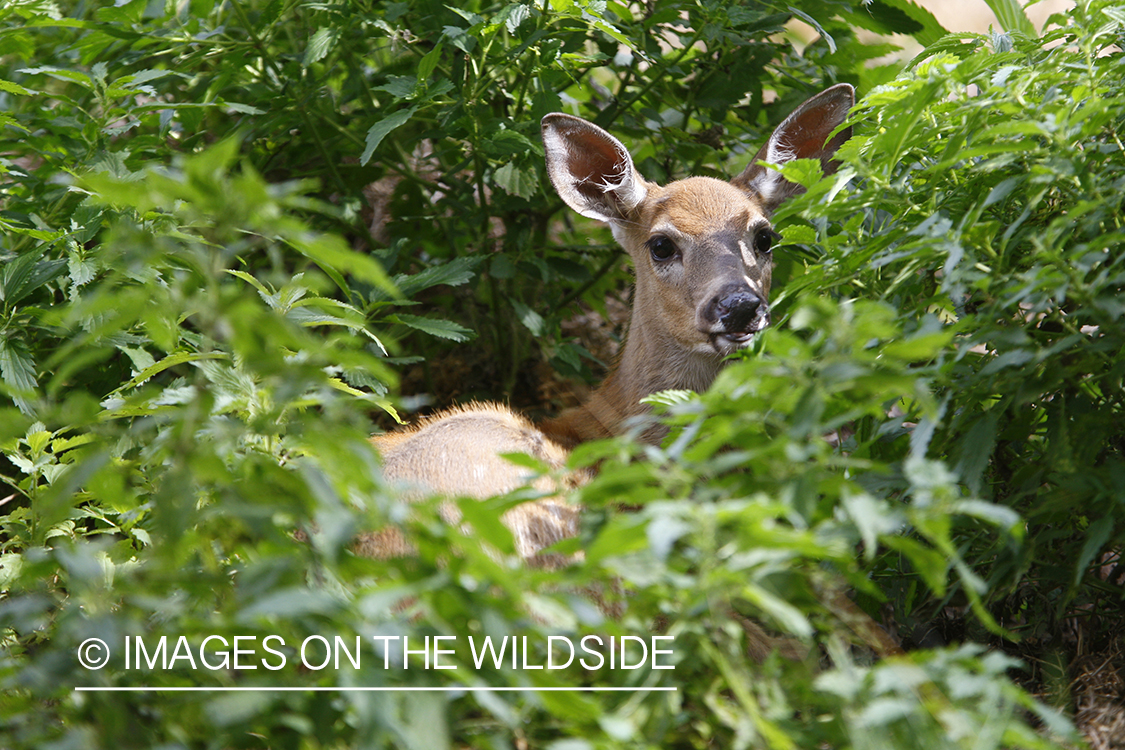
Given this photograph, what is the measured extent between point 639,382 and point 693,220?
2.68 feet

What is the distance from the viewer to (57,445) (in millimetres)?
3154

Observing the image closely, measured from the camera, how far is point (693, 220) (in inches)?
171

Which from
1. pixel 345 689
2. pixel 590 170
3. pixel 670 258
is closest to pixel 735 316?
pixel 670 258

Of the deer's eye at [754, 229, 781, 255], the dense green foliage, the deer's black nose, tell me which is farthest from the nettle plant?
the deer's eye at [754, 229, 781, 255]

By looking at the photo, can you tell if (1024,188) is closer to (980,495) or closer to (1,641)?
(980,495)

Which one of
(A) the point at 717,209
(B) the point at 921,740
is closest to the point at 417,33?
(A) the point at 717,209

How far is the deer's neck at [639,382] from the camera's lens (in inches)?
164

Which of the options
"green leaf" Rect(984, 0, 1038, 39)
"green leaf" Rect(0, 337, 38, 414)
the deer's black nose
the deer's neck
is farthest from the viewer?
the deer's neck

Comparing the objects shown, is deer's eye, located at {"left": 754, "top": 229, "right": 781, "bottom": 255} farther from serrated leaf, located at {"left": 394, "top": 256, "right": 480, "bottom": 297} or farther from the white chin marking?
serrated leaf, located at {"left": 394, "top": 256, "right": 480, "bottom": 297}

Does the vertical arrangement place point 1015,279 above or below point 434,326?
below

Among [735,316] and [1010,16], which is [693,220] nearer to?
[735,316]

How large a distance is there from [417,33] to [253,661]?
3366mm

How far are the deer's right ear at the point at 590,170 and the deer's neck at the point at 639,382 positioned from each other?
690 millimetres

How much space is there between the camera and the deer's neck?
13.7 ft
